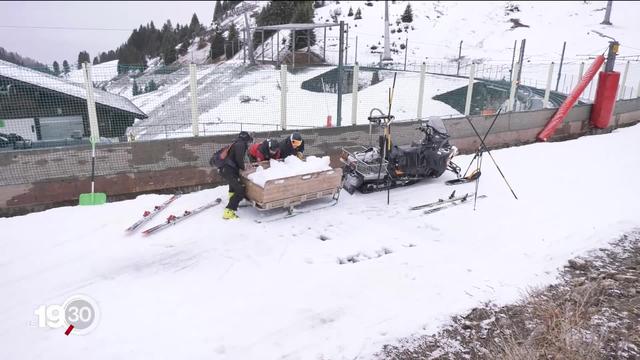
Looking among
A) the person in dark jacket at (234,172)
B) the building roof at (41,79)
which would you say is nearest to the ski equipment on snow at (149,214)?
the person in dark jacket at (234,172)

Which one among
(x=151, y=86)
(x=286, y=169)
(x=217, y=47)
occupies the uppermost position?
(x=151, y=86)

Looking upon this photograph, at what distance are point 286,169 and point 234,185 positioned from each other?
1.04 metres

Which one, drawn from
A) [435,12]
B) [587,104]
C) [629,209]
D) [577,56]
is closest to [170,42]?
[435,12]

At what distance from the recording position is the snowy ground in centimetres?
468

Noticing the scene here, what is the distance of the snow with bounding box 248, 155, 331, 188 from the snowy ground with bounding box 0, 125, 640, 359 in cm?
79

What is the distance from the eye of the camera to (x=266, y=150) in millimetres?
8492

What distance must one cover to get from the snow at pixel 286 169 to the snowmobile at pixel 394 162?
108cm

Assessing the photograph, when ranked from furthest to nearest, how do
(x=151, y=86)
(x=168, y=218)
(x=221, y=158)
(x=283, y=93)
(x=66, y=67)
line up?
(x=151, y=86) < (x=283, y=93) < (x=66, y=67) < (x=221, y=158) < (x=168, y=218)

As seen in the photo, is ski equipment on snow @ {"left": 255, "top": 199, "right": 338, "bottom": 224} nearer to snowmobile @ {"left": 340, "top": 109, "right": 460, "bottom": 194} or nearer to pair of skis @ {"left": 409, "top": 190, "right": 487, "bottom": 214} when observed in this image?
snowmobile @ {"left": 340, "top": 109, "right": 460, "bottom": 194}

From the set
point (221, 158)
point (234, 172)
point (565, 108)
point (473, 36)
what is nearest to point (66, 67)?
point (221, 158)

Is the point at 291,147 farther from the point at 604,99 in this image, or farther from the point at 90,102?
the point at 604,99

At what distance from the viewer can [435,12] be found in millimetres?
59219

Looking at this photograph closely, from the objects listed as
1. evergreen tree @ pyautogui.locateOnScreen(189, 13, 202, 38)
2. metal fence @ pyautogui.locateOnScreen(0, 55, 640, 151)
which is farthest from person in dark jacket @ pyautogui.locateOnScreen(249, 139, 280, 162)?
evergreen tree @ pyautogui.locateOnScreen(189, 13, 202, 38)

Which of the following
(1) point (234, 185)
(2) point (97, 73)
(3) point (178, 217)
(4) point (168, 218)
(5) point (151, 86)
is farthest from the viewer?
(5) point (151, 86)
